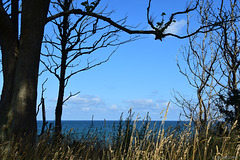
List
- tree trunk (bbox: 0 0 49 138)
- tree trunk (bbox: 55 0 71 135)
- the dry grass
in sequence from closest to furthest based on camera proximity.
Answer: the dry grass < tree trunk (bbox: 0 0 49 138) < tree trunk (bbox: 55 0 71 135)

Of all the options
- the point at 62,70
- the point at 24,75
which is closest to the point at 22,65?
the point at 24,75

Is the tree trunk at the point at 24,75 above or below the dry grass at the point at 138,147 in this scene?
above

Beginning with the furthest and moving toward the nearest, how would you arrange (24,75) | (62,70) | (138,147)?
1. (62,70)
2. (24,75)
3. (138,147)

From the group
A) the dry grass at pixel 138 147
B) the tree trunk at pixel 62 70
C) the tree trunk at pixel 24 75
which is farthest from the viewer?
the tree trunk at pixel 62 70

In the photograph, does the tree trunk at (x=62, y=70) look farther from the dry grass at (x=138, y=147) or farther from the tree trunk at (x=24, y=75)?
the dry grass at (x=138, y=147)

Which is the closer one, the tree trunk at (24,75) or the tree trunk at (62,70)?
the tree trunk at (24,75)

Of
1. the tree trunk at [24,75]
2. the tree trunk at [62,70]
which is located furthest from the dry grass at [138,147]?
the tree trunk at [62,70]

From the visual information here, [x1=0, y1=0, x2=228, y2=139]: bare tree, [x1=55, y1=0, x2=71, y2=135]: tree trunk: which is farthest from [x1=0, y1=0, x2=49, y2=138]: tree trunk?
[x1=55, y1=0, x2=71, y2=135]: tree trunk

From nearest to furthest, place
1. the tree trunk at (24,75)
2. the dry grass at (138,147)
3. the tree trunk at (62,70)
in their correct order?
the dry grass at (138,147) → the tree trunk at (24,75) → the tree trunk at (62,70)

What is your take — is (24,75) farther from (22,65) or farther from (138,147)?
(138,147)

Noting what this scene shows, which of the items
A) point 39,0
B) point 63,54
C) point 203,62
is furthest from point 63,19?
point 203,62

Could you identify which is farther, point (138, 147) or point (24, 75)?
point (24, 75)

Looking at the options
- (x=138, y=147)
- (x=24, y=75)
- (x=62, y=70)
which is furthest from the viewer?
(x=62, y=70)

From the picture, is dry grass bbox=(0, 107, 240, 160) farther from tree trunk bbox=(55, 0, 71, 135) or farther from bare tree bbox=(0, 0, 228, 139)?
A: tree trunk bbox=(55, 0, 71, 135)
